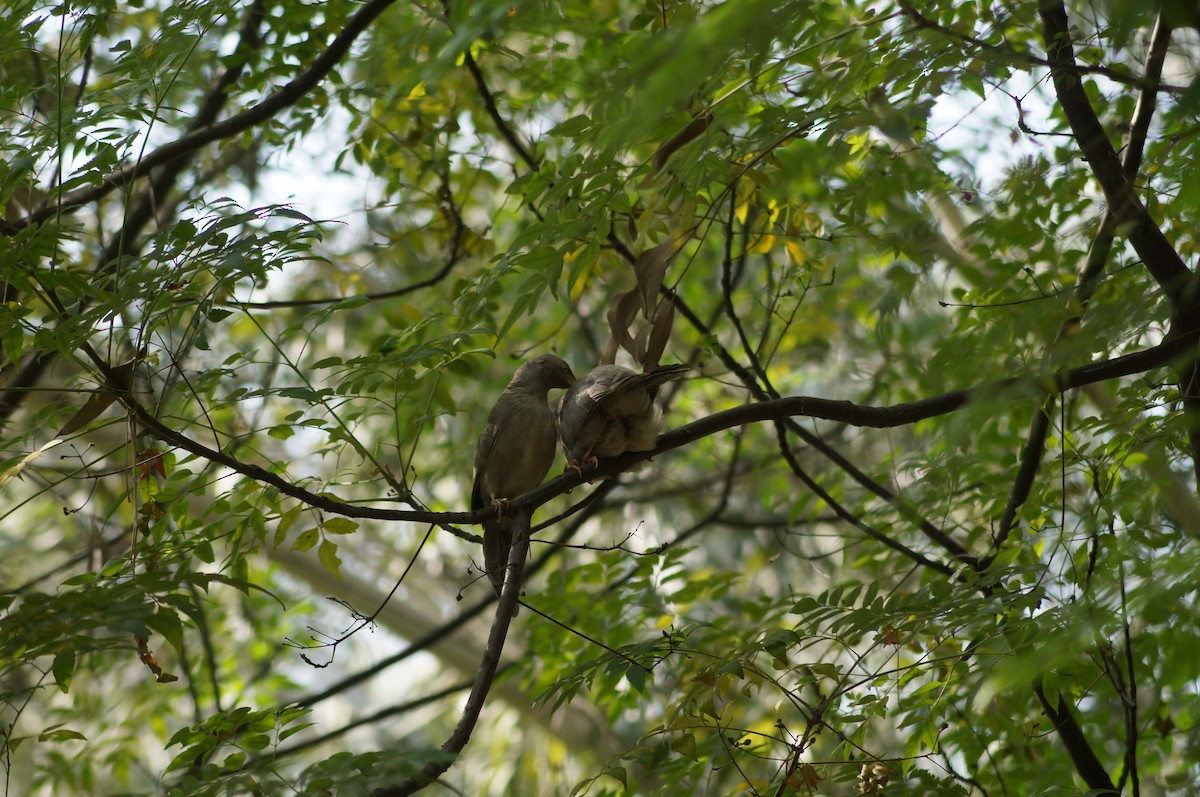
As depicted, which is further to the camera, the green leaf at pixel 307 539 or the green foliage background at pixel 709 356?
the green leaf at pixel 307 539

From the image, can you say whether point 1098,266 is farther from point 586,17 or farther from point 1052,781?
point 586,17

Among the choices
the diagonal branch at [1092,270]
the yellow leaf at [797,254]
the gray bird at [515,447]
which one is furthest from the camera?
the gray bird at [515,447]

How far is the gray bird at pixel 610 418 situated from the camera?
3.28m

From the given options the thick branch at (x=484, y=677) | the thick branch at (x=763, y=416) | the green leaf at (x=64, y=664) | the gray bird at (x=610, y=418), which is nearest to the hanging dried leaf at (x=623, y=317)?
the gray bird at (x=610, y=418)

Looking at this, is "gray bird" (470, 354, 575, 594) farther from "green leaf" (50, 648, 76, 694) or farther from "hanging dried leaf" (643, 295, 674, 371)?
"green leaf" (50, 648, 76, 694)

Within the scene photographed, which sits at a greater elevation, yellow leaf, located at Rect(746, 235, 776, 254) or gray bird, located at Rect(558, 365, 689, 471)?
yellow leaf, located at Rect(746, 235, 776, 254)

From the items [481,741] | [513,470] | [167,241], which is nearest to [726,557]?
[481,741]

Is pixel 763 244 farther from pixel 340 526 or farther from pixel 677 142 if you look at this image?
pixel 340 526

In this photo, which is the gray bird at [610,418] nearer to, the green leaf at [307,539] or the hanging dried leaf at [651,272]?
the hanging dried leaf at [651,272]

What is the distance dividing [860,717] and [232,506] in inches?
86.9

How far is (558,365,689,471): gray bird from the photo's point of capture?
328 centimetres

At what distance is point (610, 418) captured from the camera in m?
3.38

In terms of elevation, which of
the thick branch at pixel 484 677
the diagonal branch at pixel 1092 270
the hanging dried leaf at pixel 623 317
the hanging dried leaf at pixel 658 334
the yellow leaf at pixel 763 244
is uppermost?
the yellow leaf at pixel 763 244

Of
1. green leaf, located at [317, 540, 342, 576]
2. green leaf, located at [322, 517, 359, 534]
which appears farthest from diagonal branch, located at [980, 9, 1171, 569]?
green leaf, located at [317, 540, 342, 576]
